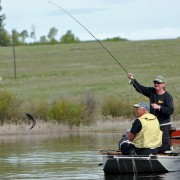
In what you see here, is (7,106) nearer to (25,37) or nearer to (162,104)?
(162,104)

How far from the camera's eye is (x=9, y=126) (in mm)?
34781

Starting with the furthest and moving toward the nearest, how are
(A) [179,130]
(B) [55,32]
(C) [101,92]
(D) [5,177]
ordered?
1. (B) [55,32]
2. (C) [101,92]
3. (A) [179,130]
4. (D) [5,177]

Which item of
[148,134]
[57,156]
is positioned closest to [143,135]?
[148,134]

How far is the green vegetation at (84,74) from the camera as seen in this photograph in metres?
38.6

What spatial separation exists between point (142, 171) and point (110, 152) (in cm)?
83

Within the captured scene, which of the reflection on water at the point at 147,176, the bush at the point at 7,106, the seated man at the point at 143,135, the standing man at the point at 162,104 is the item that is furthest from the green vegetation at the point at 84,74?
the reflection on water at the point at 147,176

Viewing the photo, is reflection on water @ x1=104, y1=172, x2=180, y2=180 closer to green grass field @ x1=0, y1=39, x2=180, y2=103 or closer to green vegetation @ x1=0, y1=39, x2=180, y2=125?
green vegetation @ x1=0, y1=39, x2=180, y2=125

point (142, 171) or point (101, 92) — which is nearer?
point (142, 171)

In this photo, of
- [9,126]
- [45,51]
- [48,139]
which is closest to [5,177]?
[48,139]

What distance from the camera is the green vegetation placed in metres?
38.6

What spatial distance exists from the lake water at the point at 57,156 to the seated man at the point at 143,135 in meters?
0.55

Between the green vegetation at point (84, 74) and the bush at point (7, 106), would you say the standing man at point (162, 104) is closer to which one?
the green vegetation at point (84, 74)

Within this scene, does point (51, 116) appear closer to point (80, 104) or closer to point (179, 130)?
point (80, 104)

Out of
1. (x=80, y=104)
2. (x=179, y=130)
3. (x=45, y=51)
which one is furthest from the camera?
(x=45, y=51)
